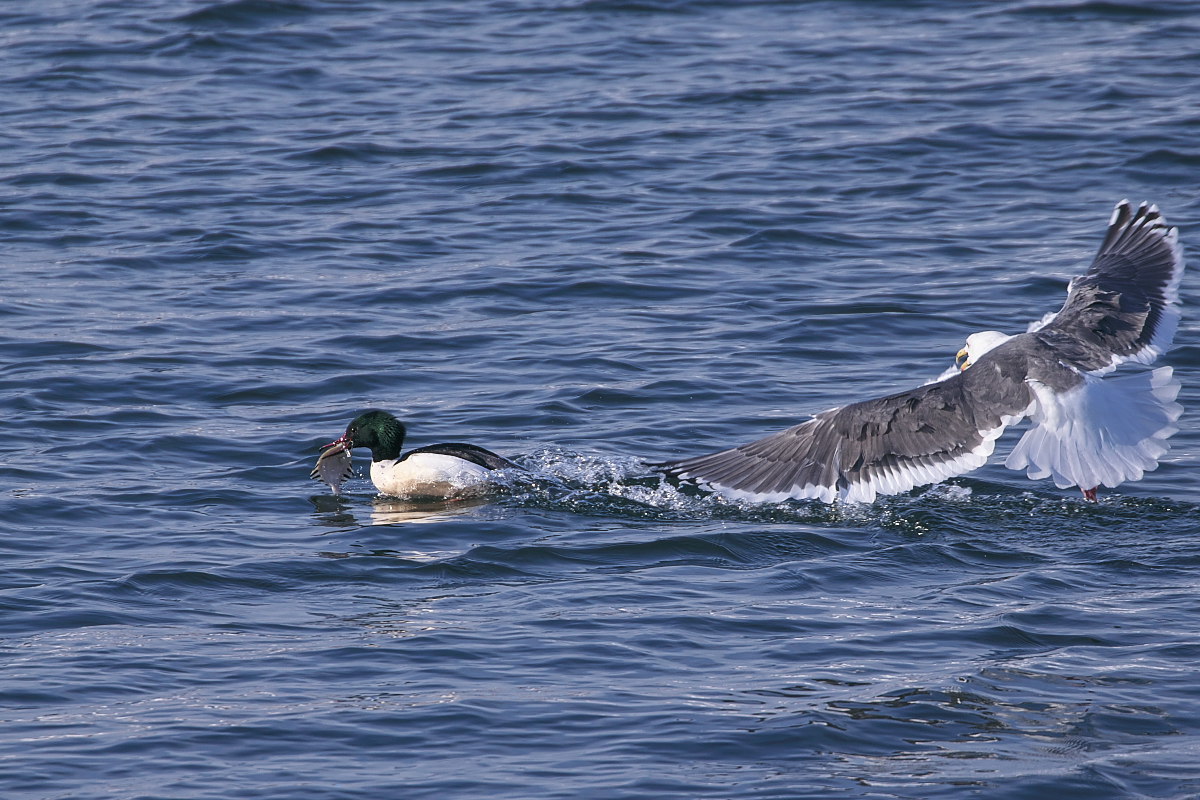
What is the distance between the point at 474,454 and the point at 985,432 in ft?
9.15

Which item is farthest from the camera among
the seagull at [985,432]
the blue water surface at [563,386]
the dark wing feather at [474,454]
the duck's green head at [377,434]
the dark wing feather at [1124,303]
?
the duck's green head at [377,434]

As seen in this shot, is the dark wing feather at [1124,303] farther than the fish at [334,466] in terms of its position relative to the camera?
No

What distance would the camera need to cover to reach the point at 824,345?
11570 millimetres

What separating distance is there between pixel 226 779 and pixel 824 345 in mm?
6742

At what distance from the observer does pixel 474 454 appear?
902cm

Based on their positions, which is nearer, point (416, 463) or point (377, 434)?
point (416, 463)

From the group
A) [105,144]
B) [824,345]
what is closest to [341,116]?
[105,144]

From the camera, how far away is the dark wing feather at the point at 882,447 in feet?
26.5

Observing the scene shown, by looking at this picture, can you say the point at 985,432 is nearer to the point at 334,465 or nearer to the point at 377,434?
the point at 377,434

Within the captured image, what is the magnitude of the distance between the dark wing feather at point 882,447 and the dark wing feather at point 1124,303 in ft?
1.87

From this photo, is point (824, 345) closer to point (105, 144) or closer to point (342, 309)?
point (342, 309)

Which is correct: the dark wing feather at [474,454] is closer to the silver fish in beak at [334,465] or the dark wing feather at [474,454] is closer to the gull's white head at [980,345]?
the silver fish in beak at [334,465]

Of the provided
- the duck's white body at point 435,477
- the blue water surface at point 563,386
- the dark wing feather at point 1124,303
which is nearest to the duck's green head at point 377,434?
the duck's white body at point 435,477

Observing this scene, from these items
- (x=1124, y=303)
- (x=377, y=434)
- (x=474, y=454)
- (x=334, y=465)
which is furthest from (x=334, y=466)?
(x=1124, y=303)
